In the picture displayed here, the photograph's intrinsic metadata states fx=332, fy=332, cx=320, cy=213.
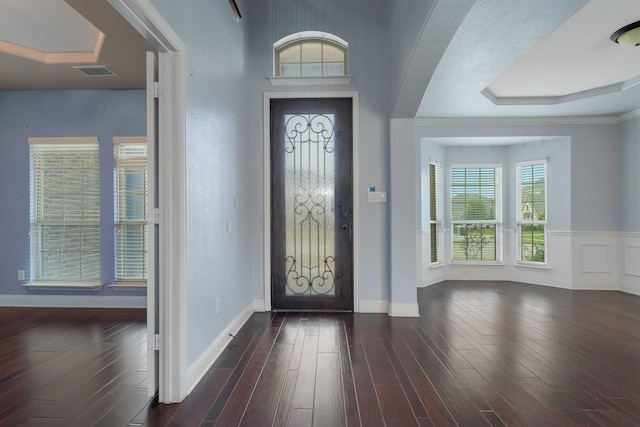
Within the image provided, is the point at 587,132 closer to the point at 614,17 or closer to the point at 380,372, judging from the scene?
the point at 614,17

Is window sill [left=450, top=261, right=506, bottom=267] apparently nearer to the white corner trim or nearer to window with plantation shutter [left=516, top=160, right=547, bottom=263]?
window with plantation shutter [left=516, top=160, right=547, bottom=263]

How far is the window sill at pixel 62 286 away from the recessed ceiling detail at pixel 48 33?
2.51 m

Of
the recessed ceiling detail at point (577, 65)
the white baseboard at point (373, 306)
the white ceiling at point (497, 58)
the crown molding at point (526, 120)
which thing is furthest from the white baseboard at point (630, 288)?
the white baseboard at point (373, 306)

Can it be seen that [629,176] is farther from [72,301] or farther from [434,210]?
[72,301]

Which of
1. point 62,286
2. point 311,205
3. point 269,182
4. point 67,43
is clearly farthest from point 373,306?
point 67,43

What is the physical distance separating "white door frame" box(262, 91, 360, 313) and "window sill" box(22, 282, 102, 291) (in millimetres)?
2111

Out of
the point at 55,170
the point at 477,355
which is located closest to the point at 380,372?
the point at 477,355

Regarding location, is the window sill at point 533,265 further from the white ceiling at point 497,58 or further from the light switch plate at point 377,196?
the light switch plate at point 377,196

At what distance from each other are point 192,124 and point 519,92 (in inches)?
167

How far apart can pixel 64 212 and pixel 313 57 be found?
362cm

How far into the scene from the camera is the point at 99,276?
4.10m

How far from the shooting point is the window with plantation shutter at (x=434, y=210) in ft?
18.6

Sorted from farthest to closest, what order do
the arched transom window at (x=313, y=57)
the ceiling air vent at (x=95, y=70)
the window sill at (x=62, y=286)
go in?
the window sill at (x=62, y=286) < the arched transom window at (x=313, y=57) < the ceiling air vent at (x=95, y=70)

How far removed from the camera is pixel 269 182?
12.6ft
